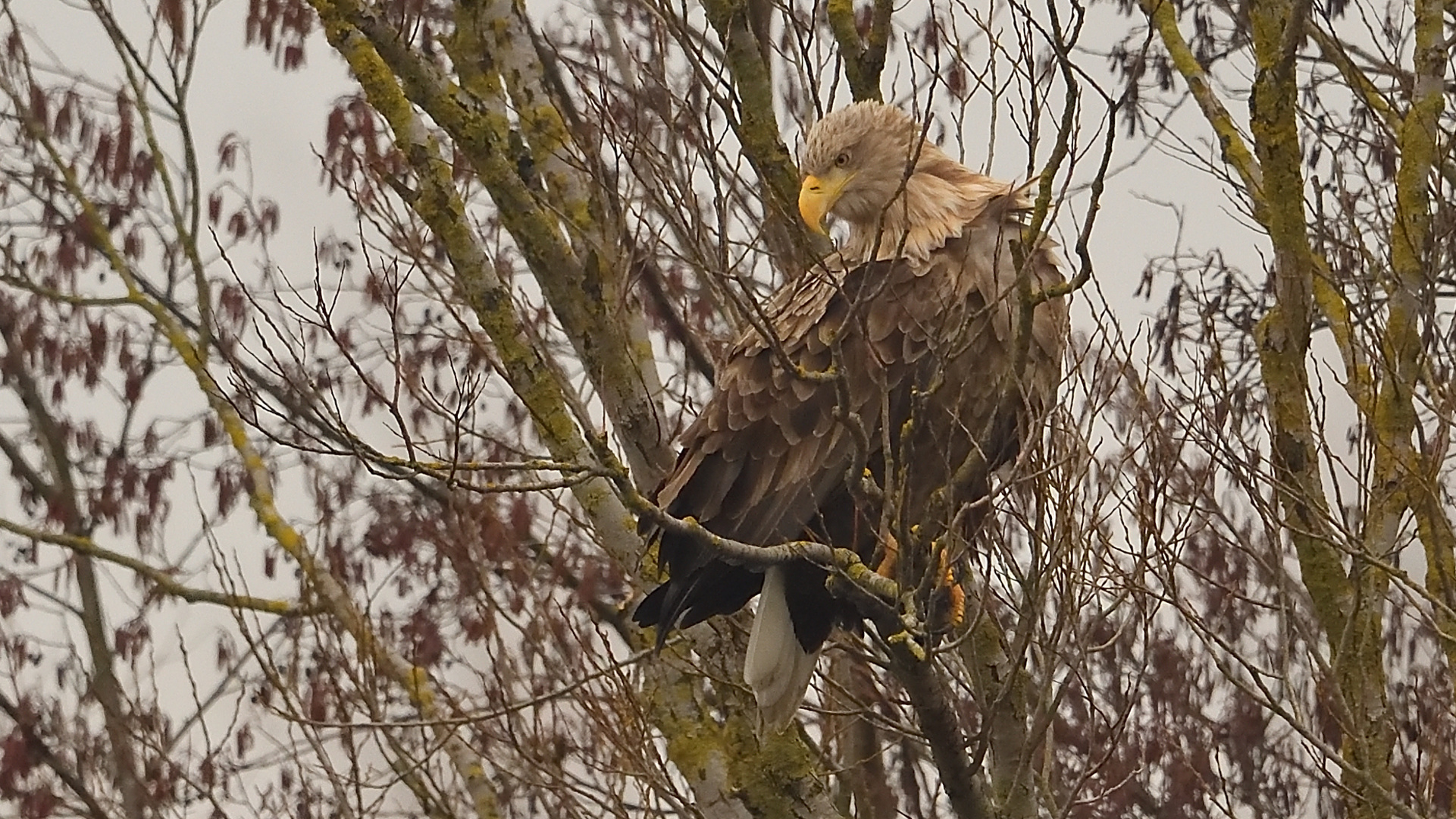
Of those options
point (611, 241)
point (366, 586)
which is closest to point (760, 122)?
point (611, 241)

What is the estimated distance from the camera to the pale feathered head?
13.5 ft

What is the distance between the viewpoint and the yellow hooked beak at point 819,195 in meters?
4.11

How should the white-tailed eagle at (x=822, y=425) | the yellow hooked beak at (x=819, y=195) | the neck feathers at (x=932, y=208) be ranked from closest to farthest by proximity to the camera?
1. the white-tailed eagle at (x=822, y=425)
2. the neck feathers at (x=932, y=208)
3. the yellow hooked beak at (x=819, y=195)

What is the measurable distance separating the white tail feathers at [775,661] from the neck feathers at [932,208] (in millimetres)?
841

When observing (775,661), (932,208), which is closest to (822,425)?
(775,661)

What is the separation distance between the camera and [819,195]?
417cm

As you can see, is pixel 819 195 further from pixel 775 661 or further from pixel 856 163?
pixel 775 661

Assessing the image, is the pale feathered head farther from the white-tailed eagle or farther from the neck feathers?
the white-tailed eagle

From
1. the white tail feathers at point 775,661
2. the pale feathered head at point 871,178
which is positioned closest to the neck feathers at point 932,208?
the pale feathered head at point 871,178

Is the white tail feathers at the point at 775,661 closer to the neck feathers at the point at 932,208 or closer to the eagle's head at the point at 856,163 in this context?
the neck feathers at the point at 932,208

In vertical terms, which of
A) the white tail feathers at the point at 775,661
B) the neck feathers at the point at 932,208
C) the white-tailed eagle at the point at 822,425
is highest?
the neck feathers at the point at 932,208

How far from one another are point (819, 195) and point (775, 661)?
1192 millimetres

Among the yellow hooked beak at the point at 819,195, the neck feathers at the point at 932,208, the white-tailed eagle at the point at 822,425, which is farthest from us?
the yellow hooked beak at the point at 819,195

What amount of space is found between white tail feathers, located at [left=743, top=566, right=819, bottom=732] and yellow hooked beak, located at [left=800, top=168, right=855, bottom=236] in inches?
37.9
